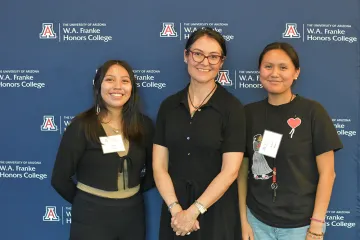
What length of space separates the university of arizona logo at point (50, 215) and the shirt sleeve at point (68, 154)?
1.84ft

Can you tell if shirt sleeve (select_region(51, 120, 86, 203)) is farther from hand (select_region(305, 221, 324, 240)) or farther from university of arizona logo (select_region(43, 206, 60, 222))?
hand (select_region(305, 221, 324, 240))

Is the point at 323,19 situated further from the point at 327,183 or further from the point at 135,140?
the point at 135,140

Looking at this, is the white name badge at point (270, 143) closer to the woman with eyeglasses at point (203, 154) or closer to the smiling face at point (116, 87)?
the woman with eyeglasses at point (203, 154)

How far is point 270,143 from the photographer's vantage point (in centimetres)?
179

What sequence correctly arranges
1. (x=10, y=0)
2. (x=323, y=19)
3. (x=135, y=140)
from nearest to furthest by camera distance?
(x=135, y=140)
(x=323, y=19)
(x=10, y=0)

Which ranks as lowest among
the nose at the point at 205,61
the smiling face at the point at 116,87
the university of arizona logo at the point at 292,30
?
the smiling face at the point at 116,87

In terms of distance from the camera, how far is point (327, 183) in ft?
5.64

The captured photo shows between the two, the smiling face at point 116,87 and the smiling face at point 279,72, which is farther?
the smiling face at point 116,87

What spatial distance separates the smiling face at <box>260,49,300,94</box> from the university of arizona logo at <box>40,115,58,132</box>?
4.98ft

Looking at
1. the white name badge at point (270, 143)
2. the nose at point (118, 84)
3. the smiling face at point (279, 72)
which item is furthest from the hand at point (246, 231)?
the nose at point (118, 84)

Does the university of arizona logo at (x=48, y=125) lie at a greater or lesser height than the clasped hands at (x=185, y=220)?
greater

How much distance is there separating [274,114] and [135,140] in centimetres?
81

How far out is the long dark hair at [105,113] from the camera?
1.89 m

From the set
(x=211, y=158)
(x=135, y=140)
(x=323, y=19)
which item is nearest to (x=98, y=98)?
(x=135, y=140)
